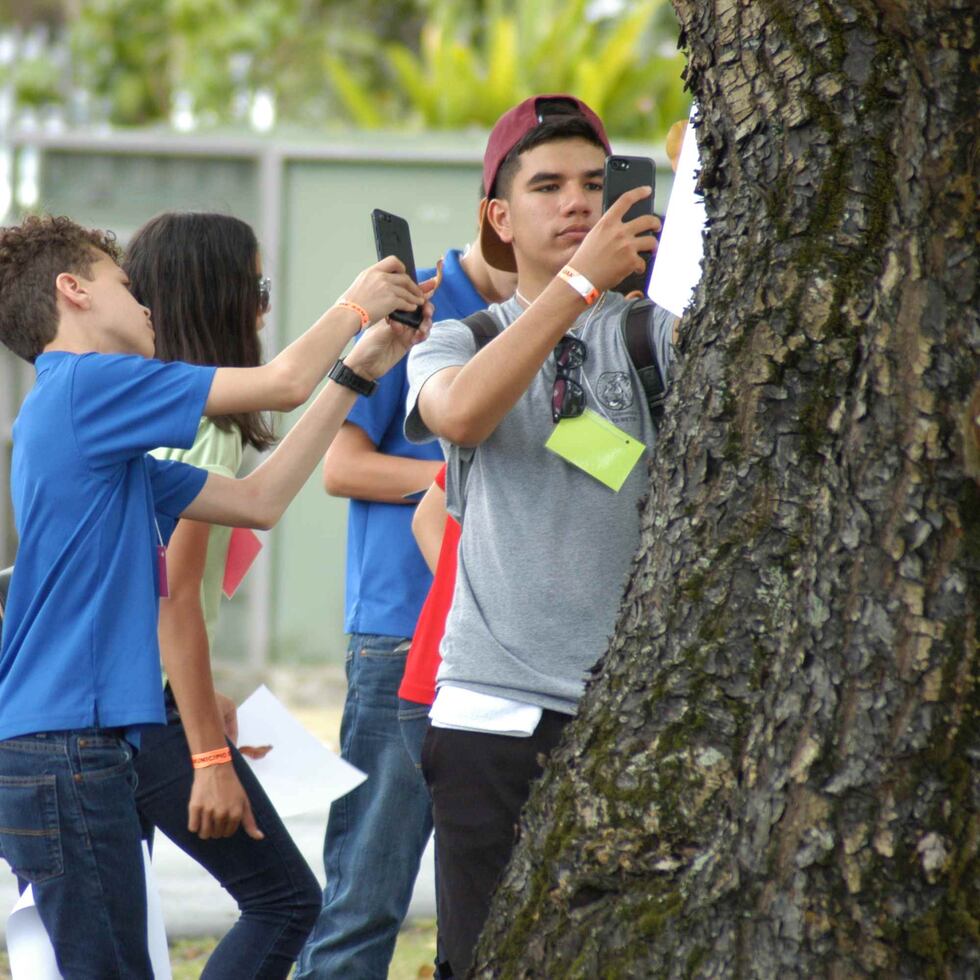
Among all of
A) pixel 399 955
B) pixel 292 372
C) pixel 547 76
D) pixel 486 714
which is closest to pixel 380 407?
pixel 292 372

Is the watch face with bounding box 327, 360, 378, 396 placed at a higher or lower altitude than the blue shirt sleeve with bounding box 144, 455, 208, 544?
higher

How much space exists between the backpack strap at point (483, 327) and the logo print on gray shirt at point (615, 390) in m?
0.23

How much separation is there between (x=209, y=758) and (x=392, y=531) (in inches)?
30.2

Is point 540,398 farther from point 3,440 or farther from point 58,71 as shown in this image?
point 58,71

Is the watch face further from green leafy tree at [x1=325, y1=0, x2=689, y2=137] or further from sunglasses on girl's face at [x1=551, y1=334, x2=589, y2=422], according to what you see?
green leafy tree at [x1=325, y1=0, x2=689, y2=137]

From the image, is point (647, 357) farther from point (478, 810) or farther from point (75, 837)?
point (75, 837)

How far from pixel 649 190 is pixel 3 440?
20.2 ft

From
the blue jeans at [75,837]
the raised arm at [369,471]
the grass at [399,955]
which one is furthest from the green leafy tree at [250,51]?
the blue jeans at [75,837]

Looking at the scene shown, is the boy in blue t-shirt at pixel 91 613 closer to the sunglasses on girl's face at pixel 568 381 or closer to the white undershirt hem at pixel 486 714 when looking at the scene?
the sunglasses on girl's face at pixel 568 381

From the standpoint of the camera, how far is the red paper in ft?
10.9

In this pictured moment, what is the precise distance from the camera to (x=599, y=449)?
262 centimetres

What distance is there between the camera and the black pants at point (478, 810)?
103 inches

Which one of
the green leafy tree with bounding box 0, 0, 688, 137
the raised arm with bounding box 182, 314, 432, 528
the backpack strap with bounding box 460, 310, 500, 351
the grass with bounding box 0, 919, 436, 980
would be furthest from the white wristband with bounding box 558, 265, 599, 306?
the green leafy tree with bounding box 0, 0, 688, 137

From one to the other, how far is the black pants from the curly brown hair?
96cm
